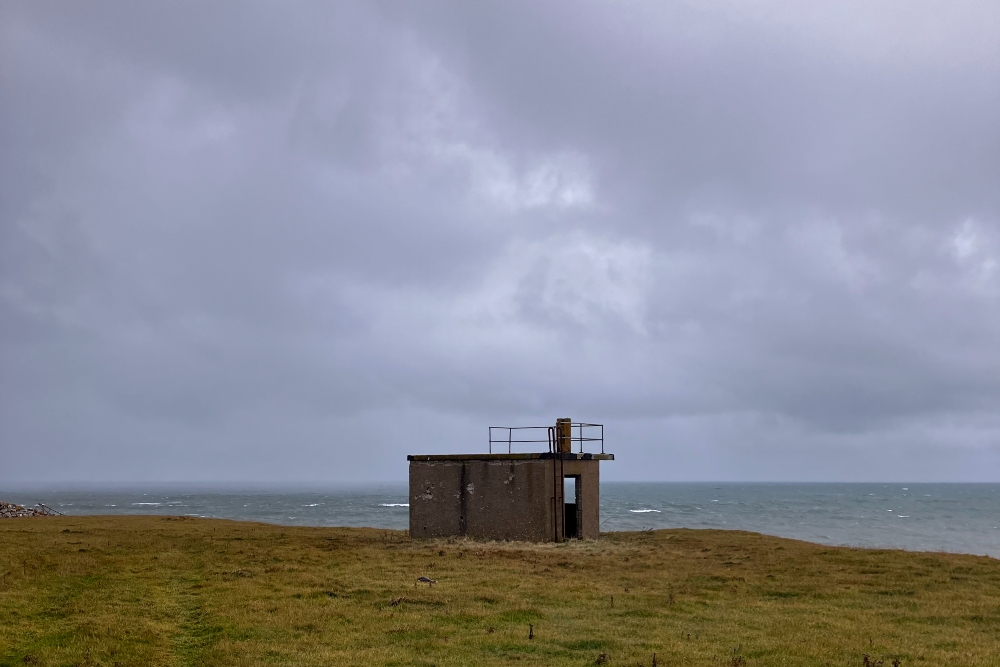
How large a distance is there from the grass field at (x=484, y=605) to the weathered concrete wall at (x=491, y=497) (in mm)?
1381

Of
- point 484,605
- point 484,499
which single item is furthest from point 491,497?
point 484,605

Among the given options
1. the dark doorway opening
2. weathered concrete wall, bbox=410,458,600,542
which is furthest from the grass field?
the dark doorway opening

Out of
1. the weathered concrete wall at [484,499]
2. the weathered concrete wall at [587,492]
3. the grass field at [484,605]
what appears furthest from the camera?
the weathered concrete wall at [587,492]

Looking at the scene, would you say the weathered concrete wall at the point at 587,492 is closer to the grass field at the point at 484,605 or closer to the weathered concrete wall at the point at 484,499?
the weathered concrete wall at the point at 484,499

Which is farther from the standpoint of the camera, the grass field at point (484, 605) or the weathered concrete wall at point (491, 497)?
the weathered concrete wall at point (491, 497)

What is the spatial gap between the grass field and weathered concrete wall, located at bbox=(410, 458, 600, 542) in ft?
4.53

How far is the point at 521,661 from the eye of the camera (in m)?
12.8

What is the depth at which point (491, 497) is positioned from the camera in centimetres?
2983

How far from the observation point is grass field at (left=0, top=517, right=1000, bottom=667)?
43.5ft

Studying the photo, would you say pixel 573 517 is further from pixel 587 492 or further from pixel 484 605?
pixel 484 605

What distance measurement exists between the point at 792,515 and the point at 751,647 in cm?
9836

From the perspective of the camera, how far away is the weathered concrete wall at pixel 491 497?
1159 inches

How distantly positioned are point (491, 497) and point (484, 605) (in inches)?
490

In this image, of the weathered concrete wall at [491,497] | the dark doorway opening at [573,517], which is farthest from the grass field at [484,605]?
the dark doorway opening at [573,517]
